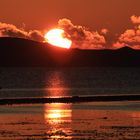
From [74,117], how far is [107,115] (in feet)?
9.94

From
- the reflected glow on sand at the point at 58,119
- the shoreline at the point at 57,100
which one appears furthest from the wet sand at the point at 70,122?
the shoreline at the point at 57,100

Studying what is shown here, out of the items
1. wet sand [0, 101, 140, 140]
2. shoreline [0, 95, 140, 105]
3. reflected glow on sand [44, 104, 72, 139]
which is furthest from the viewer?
shoreline [0, 95, 140, 105]

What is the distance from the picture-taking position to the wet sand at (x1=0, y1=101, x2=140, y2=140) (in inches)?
1880

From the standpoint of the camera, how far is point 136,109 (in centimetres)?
7094

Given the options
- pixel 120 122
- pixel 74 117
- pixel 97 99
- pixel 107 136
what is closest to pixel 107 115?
pixel 74 117

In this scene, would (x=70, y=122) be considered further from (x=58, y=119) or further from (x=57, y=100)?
(x=57, y=100)

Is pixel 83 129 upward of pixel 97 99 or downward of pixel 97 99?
downward

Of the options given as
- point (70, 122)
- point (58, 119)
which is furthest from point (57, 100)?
point (70, 122)

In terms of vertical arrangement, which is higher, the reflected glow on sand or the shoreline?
the shoreline

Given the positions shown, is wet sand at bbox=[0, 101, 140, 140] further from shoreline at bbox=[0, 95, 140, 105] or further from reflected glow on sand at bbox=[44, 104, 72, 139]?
shoreline at bbox=[0, 95, 140, 105]

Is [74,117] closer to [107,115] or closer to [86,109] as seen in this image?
[107,115]

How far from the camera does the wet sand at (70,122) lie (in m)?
47.8

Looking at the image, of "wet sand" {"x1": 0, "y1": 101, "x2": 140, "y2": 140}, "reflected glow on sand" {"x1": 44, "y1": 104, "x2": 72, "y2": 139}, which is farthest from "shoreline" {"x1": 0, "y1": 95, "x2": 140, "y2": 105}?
"wet sand" {"x1": 0, "y1": 101, "x2": 140, "y2": 140}

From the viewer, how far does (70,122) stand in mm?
57125
